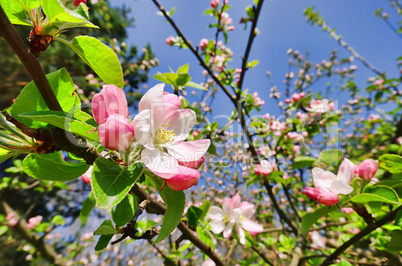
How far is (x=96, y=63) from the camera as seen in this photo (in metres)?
0.58

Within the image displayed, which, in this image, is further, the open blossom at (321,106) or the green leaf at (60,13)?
the open blossom at (321,106)

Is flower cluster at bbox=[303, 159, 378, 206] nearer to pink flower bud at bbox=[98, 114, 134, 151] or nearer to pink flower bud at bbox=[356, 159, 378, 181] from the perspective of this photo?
pink flower bud at bbox=[356, 159, 378, 181]

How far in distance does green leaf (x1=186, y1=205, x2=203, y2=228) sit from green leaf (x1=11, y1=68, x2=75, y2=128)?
0.67 metres

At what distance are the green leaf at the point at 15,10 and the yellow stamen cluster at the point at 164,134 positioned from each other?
1.35 ft

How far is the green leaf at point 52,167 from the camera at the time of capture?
0.67m

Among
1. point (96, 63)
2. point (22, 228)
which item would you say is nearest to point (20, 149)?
point (96, 63)

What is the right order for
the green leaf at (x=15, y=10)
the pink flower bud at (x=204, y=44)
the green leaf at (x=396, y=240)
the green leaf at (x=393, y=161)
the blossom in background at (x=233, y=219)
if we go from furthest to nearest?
the pink flower bud at (x=204, y=44) → the blossom in background at (x=233, y=219) → the green leaf at (x=396, y=240) → the green leaf at (x=393, y=161) → the green leaf at (x=15, y=10)

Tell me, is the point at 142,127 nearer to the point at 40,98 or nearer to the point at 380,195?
the point at 40,98

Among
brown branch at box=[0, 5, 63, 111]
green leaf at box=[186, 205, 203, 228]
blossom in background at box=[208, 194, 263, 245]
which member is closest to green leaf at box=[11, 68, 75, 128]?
brown branch at box=[0, 5, 63, 111]

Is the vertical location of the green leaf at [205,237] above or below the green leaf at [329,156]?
below

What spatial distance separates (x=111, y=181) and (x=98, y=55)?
32cm

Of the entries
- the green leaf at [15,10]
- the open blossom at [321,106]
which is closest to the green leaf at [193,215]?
the green leaf at [15,10]

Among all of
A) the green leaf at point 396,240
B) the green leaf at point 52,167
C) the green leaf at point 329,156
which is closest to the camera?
the green leaf at point 52,167

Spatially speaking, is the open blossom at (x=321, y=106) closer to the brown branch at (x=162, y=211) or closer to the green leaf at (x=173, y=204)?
the brown branch at (x=162, y=211)
